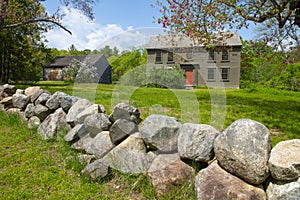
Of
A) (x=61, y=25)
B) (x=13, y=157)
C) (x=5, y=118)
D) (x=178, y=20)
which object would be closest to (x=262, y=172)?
(x=13, y=157)

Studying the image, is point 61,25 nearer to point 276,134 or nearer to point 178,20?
point 178,20

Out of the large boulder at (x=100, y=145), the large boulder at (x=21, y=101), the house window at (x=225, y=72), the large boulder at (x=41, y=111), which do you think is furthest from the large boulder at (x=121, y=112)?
the house window at (x=225, y=72)

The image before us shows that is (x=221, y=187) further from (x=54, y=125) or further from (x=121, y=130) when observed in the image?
(x=54, y=125)

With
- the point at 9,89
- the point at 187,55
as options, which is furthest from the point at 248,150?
the point at 187,55

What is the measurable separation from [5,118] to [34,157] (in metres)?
1.95

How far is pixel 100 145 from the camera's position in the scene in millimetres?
2643

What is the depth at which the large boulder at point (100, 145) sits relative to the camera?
2584 mm

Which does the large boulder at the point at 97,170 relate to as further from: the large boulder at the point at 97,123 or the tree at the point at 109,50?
the tree at the point at 109,50

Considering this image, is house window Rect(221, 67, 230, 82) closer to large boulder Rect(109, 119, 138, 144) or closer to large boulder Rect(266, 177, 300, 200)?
large boulder Rect(109, 119, 138, 144)

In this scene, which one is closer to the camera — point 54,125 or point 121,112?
point 121,112

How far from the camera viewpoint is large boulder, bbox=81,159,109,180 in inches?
88.9

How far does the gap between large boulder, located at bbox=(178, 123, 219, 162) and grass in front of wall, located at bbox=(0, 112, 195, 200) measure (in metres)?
0.29

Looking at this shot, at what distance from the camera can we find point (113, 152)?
246 centimetres

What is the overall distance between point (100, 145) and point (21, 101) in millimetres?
2516
